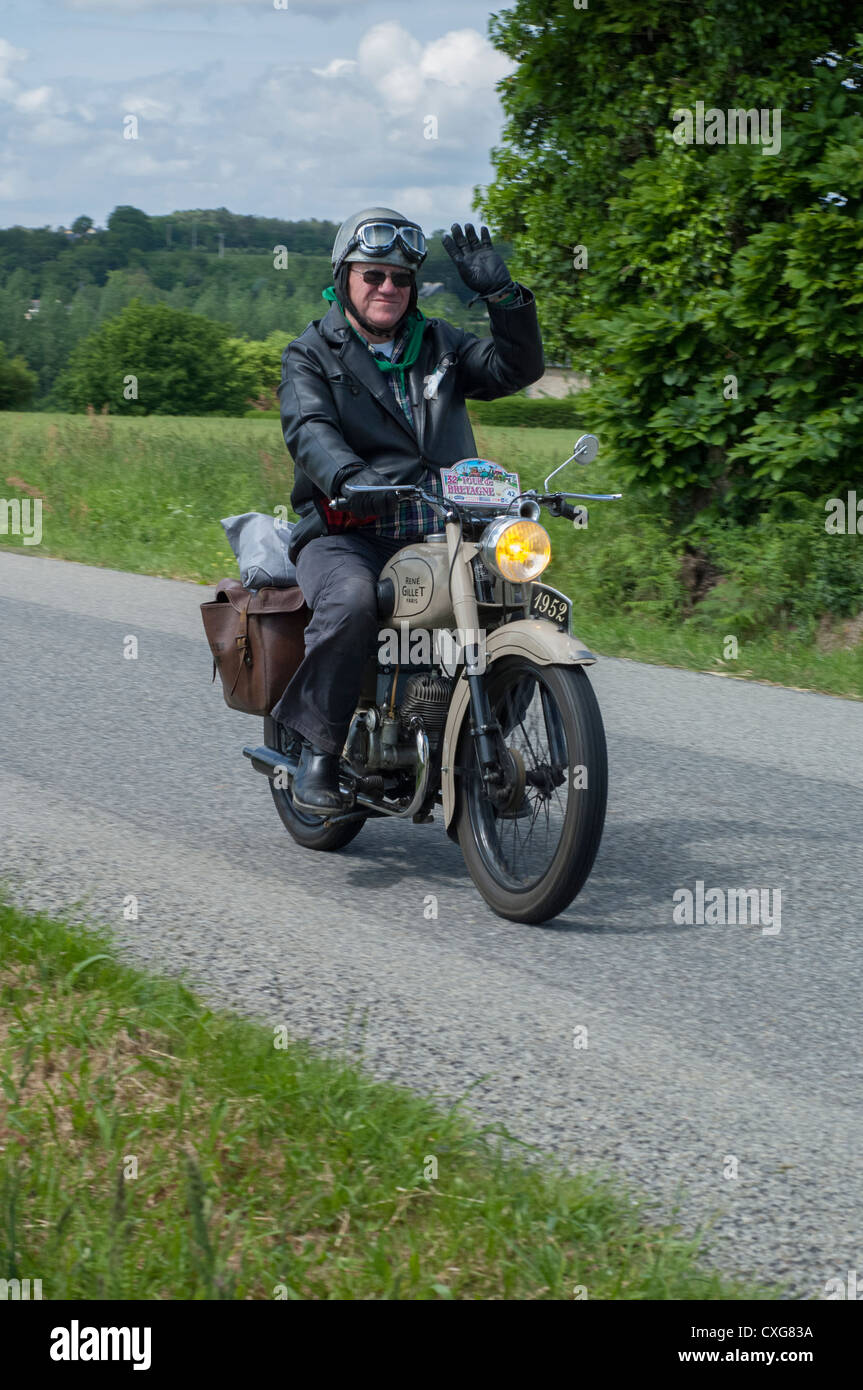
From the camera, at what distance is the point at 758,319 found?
33.9 ft

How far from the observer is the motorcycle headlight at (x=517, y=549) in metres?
4.49

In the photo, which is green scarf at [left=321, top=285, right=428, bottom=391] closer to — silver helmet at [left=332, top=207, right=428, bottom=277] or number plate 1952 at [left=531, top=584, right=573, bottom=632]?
silver helmet at [left=332, top=207, right=428, bottom=277]

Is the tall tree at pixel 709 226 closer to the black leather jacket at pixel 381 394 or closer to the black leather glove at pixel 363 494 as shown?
the black leather jacket at pixel 381 394

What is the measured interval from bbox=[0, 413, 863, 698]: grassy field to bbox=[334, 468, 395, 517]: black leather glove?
4761 millimetres

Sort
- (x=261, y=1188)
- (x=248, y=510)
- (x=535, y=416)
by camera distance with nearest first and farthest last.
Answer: (x=261, y=1188), (x=248, y=510), (x=535, y=416)

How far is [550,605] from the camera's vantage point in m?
4.81

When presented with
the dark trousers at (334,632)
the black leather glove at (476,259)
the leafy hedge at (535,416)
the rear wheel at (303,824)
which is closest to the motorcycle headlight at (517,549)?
the dark trousers at (334,632)

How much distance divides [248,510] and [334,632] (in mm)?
11740

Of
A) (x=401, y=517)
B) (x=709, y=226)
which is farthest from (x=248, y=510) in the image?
(x=401, y=517)

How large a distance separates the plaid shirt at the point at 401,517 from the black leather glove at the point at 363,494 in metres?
0.33

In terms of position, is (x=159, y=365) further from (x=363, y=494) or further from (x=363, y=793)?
(x=363, y=494)

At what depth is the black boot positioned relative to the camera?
513 cm

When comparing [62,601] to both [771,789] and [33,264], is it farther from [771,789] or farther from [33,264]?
[33,264]
